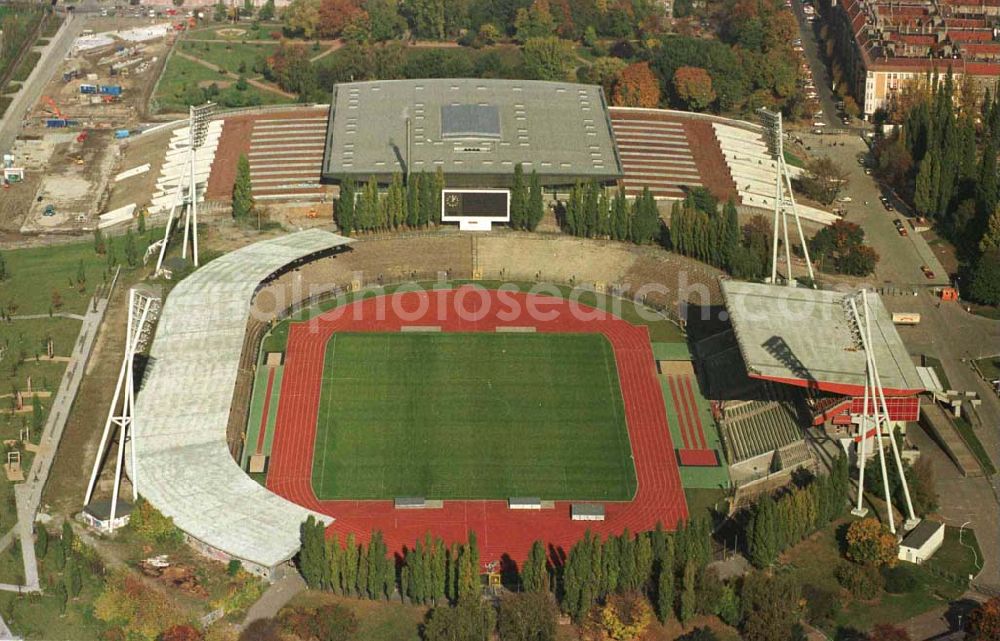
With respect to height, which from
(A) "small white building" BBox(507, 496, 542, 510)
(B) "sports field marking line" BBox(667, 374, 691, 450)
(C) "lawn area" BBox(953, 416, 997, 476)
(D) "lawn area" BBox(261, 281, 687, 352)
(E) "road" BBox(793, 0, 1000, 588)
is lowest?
(E) "road" BBox(793, 0, 1000, 588)

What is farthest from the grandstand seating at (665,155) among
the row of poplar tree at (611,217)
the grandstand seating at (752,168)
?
the row of poplar tree at (611,217)

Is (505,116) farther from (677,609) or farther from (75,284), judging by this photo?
(677,609)

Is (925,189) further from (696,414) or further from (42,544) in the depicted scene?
(42,544)

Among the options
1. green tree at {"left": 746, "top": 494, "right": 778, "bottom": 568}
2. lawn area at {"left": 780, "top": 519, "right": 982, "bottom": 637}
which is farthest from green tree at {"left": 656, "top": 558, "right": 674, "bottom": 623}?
lawn area at {"left": 780, "top": 519, "right": 982, "bottom": 637}

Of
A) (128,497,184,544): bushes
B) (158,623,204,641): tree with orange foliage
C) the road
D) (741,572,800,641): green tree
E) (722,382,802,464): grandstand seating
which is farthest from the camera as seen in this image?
(722,382,802,464): grandstand seating

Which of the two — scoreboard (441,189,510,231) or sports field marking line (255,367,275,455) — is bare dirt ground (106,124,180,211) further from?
sports field marking line (255,367,275,455)

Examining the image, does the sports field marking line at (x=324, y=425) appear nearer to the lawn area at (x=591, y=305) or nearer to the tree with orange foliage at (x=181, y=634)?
the lawn area at (x=591, y=305)

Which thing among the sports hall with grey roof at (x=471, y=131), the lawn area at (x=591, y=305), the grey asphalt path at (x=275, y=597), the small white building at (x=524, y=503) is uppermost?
the sports hall with grey roof at (x=471, y=131)
